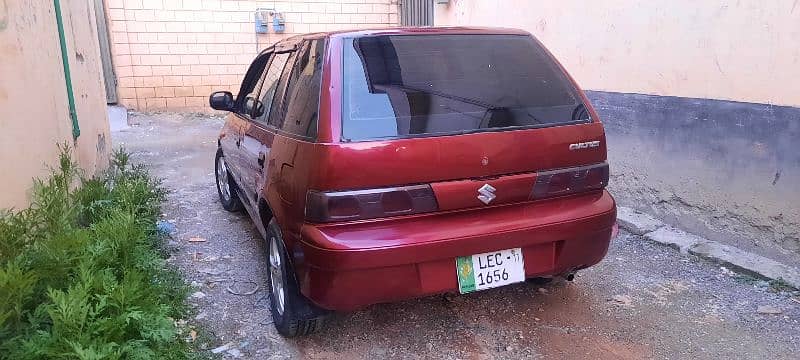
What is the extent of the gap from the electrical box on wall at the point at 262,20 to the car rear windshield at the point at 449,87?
8.29m

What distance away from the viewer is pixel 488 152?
97.0 inches

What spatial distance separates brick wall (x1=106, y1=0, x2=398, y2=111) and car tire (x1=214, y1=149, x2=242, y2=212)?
18.6 feet

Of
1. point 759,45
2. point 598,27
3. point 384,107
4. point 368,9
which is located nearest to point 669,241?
point 759,45

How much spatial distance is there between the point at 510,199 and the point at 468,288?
17.5 inches

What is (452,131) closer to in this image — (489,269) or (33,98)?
(489,269)

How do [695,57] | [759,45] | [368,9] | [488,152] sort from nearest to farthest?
[488,152] < [759,45] < [695,57] < [368,9]

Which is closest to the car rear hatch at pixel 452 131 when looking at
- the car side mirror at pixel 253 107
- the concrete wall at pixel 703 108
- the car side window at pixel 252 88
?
the car side mirror at pixel 253 107

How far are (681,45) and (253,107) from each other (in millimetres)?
3096

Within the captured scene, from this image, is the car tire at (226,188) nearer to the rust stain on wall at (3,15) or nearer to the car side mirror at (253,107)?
the car side mirror at (253,107)

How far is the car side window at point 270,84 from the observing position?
136 inches

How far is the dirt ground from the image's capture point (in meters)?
2.78

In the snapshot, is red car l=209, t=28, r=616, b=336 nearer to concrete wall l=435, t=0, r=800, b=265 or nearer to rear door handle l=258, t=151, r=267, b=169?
rear door handle l=258, t=151, r=267, b=169

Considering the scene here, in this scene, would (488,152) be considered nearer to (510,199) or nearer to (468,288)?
(510,199)

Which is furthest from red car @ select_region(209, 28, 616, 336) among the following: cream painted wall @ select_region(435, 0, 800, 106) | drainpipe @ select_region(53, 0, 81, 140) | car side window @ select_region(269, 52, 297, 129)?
drainpipe @ select_region(53, 0, 81, 140)
